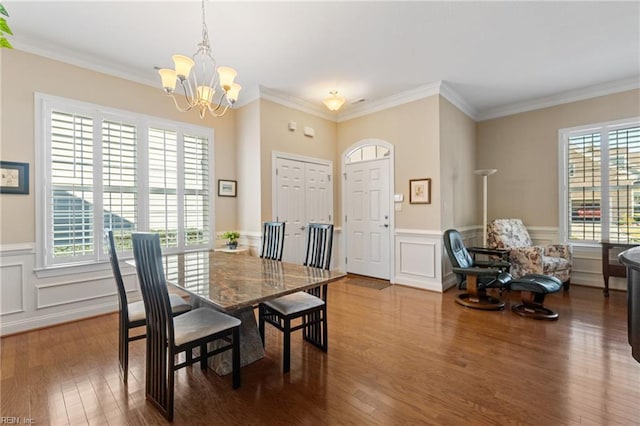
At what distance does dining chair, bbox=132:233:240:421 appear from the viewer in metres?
1.62

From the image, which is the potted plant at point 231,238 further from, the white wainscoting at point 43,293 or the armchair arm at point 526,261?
the armchair arm at point 526,261

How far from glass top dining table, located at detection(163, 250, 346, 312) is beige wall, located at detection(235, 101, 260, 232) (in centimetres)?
172

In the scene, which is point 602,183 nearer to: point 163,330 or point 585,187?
point 585,187

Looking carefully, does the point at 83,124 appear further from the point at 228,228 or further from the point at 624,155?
the point at 624,155

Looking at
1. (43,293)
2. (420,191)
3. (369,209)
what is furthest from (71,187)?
(420,191)

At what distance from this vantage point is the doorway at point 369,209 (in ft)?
15.9

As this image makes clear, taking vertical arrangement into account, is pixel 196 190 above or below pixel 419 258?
above

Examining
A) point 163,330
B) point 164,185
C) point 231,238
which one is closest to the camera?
point 163,330

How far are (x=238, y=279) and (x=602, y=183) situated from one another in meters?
5.46

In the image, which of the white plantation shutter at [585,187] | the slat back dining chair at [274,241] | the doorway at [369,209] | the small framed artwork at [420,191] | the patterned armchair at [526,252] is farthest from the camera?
the doorway at [369,209]

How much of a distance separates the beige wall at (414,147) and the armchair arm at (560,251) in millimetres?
1773

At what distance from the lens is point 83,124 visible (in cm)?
335

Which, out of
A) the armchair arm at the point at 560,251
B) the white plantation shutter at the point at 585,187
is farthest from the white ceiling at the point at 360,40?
the armchair arm at the point at 560,251

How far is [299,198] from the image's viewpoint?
493 cm
